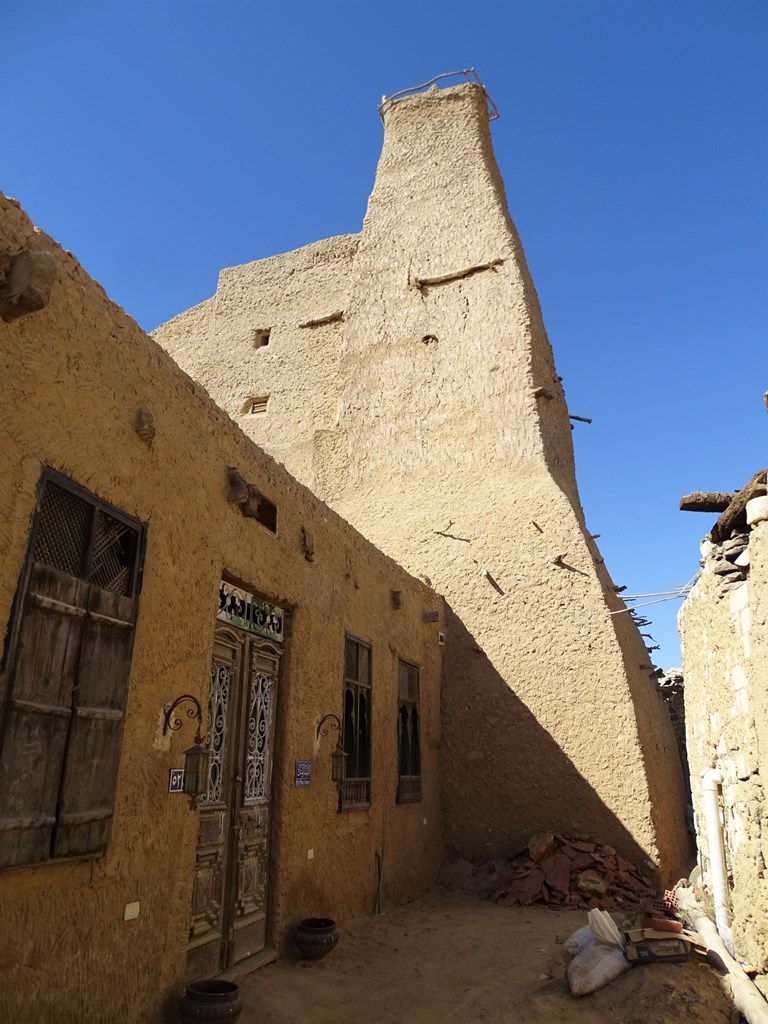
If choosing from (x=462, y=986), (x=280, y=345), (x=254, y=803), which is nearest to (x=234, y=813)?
(x=254, y=803)

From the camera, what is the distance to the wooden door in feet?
15.7

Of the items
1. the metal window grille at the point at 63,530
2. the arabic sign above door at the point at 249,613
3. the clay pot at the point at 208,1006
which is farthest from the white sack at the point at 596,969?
the metal window grille at the point at 63,530

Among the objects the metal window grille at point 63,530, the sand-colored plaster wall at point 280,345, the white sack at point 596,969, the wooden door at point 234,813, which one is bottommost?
the white sack at point 596,969

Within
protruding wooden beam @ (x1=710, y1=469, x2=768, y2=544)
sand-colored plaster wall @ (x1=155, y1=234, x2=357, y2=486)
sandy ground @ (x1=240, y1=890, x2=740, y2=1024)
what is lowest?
sandy ground @ (x1=240, y1=890, x2=740, y2=1024)

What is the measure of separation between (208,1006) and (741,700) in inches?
140

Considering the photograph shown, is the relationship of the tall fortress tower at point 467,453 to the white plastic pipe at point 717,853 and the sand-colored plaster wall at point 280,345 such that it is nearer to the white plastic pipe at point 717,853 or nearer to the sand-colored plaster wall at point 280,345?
the sand-colored plaster wall at point 280,345

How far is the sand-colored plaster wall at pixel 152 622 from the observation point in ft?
11.1

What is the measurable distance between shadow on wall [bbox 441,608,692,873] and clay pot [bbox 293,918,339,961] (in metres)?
3.80

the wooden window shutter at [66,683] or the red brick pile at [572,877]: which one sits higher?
the wooden window shutter at [66,683]

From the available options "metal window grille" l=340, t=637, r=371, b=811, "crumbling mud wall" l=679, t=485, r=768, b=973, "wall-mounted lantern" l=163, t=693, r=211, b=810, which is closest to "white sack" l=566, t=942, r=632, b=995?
"crumbling mud wall" l=679, t=485, r=768, b=973

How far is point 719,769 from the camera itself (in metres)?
5.57

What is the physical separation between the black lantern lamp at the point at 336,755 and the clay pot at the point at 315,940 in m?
1.24

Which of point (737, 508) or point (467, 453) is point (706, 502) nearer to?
point (737, 508)

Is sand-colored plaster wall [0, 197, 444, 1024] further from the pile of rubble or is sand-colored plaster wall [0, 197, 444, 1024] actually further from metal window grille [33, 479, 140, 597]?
the pile of rubble
